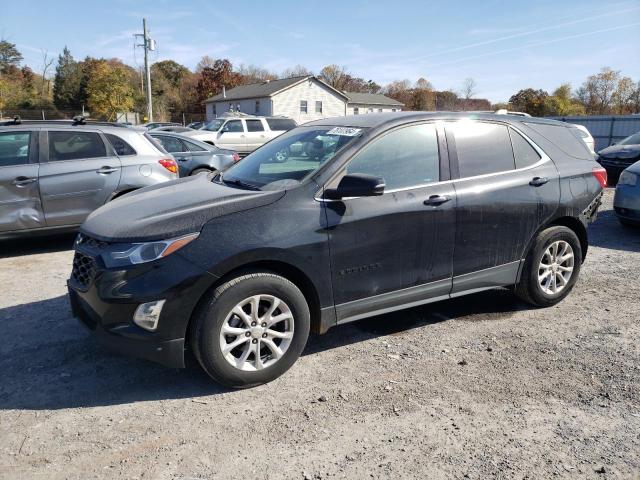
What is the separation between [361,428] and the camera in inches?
118

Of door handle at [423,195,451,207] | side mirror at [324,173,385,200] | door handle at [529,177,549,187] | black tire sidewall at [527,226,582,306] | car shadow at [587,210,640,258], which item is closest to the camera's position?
side mirror at [324,173,385,200]

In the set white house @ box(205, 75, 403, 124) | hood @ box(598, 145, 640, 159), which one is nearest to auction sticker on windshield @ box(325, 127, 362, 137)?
hood @ box(598, 145, 640, 159)

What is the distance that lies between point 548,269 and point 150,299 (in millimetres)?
3615

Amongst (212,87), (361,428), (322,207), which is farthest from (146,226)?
(212,87)

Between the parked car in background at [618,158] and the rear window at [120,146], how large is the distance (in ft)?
37.7

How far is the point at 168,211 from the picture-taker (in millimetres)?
3420

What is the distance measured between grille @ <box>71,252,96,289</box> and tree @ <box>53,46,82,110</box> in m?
64.3

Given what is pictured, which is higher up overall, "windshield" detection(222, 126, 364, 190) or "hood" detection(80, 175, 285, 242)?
"windshield" detection(222, 126, 364, 190)

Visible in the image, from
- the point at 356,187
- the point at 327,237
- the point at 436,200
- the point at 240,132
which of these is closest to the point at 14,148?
the point at 327,237

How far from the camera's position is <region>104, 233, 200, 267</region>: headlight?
3.11 meters

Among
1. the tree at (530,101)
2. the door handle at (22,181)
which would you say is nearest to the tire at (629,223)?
the door handle at (22,181)

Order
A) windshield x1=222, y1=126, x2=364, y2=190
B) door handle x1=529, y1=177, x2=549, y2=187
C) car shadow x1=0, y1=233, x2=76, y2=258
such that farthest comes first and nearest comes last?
car shadow x1=0, y1=233, x2=76, y2=258 → door handle x1=529, y1=177, x2=549, y2=187 → windshield x1=222, y1=126, x2=364, y2=190

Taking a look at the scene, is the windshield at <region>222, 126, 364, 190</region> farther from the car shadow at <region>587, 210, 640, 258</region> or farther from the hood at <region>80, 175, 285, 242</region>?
the car shadow at <region>587, 210, 640, 258</region>

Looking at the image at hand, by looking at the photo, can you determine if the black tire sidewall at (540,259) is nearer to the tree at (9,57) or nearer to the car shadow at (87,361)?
the car shadow at (87,361)
